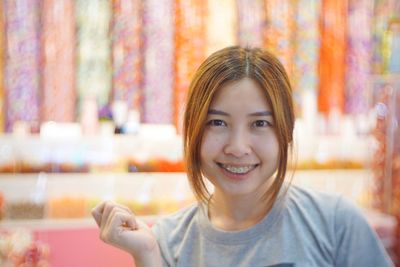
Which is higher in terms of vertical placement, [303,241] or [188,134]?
[188,134]

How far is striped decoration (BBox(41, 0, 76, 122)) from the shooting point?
1465 mm

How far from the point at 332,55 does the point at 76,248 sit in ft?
3.31

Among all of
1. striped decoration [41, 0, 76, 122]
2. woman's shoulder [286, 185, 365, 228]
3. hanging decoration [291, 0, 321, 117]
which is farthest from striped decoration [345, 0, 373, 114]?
striped decoration [41, 0, 76, 122]

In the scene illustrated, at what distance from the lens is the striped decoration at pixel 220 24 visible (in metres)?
1.57

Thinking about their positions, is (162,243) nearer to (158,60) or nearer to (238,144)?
(238,144)

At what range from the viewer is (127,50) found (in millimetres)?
1521

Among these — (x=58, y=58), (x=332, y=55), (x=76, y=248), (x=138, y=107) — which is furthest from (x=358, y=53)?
(x=76, y=248)

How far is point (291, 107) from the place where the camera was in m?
1.07

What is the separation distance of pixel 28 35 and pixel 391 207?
1178 mm

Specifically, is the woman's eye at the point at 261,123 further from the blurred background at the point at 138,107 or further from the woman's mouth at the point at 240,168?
the blurred background at the point at 138,107

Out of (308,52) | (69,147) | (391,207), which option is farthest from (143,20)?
(391,207)

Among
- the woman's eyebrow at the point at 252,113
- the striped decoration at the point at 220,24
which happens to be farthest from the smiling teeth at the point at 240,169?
the striped decoration at the point at 220,24

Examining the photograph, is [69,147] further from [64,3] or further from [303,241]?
[303,241]

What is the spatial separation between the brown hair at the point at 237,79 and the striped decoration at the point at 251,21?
1.81 feet
